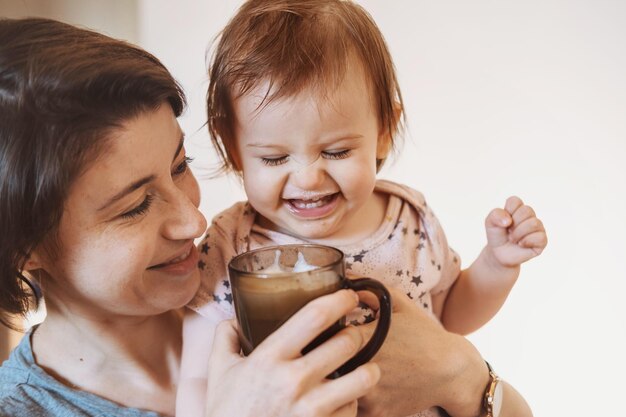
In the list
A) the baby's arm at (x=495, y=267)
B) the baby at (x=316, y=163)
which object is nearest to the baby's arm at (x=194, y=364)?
the baby at (x=316, y=163)

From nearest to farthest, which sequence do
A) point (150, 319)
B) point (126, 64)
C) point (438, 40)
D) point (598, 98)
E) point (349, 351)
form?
1. point (349, 351)
2. point (126, 64)
3. point (150, 319)
4. point (598, 98)
5. point (438, 40)

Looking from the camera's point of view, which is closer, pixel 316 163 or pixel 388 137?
pixel 316 163

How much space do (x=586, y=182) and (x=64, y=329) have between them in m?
2.01

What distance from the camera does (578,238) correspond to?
2377mm

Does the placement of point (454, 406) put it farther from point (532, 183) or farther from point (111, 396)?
point (532, 183)

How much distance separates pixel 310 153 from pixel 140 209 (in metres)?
0.34

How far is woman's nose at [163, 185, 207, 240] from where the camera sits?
3.48 feet

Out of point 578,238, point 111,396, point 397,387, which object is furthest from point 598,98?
point 111,396

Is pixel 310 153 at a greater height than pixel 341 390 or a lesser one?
greater

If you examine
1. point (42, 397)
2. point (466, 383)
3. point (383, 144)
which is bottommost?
point (42, 397)

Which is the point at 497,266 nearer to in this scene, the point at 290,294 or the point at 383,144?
the point at 383,144

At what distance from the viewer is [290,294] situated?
32.3 inches

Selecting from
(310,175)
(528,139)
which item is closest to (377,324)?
(310,175)

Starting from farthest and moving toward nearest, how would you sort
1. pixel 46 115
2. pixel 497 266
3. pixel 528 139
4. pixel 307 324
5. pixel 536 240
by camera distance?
pixel 528 139
pixel 497 266
pixel 536 240
pixel 46 115
pixel 307 324
